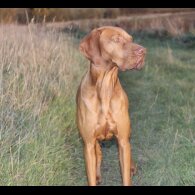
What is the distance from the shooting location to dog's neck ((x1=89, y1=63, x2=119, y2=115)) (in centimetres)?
439

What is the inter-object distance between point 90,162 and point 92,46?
3.02 ft

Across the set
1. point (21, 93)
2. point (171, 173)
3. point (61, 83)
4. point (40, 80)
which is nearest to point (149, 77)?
point (61, 83)

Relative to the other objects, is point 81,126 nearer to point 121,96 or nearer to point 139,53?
point 121,96

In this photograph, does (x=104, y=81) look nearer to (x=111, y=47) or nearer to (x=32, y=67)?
(x=111, y=47)

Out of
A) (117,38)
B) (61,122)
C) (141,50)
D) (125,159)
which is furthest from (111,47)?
(61,122)

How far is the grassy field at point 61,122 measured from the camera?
4.78m

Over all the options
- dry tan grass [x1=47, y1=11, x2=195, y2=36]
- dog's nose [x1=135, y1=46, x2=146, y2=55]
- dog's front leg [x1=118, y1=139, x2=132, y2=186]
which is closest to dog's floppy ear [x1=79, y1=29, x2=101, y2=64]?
dog's nose [x1=135, y1=46, x2=146, y2=55]

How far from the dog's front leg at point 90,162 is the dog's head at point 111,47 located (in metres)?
0.69

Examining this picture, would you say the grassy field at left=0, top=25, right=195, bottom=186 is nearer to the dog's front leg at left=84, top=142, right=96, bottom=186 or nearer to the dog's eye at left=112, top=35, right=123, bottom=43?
the dog's front leg at left=84, top=142, right=96, bottom=186

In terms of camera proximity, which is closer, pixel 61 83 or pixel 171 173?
pixel 171 173

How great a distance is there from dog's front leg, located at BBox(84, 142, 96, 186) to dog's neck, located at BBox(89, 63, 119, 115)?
1.05ft

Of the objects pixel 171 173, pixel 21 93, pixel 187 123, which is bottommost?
pixel 171 173

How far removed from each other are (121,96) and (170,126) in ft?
7.14

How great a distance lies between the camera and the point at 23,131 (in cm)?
508
